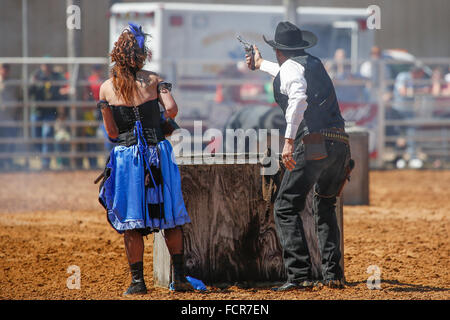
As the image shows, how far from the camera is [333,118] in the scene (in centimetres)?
551

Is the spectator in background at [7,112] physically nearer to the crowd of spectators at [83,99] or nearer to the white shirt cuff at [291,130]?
the crowd of spectators at [83,99]

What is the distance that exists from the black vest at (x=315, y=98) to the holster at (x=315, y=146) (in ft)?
0.13

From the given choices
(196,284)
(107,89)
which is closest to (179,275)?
(196,284)

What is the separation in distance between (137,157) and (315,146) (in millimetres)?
1332

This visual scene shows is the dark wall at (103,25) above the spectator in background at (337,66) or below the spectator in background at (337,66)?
above

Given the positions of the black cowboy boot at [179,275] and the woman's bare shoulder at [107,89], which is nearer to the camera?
the woman's bare shoulder at [107,89]

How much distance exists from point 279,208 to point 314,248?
0.55 m

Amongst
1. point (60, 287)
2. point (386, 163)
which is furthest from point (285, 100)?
point (386, 163)

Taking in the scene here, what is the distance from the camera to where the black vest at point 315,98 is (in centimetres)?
541

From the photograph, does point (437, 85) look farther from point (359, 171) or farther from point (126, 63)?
point (126, 63)

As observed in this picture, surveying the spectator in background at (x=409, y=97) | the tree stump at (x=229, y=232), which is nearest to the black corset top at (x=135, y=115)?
the tree stump at (x=229, y=232)

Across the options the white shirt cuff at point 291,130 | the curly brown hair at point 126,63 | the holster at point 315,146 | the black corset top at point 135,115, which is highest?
the curly brown hair at point 126,63

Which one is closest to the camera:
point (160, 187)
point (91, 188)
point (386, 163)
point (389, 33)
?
point (160, 187)
